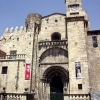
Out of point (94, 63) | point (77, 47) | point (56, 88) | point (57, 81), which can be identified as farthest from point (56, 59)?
point (94, 63)

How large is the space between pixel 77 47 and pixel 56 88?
594cm

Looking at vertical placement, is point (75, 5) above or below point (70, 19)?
above

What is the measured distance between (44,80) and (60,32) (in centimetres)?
723

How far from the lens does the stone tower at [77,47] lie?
61.5 feet

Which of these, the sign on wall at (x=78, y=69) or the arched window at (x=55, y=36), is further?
the arched window at (x=55, y=36)

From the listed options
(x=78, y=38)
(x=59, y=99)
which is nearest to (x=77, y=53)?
(x=78, y=38)

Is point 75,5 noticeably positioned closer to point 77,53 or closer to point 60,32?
point 60,32

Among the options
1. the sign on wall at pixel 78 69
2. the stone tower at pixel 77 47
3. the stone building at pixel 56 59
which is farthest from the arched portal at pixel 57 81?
the sign on wall at pixel 78 69

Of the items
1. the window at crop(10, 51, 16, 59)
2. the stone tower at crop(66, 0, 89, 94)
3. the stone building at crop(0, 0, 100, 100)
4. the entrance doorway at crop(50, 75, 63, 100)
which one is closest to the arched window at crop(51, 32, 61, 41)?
the stone building at crop(0, 0, 100, 100)

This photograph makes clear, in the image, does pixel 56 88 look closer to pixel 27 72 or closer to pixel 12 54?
pixel 27 72

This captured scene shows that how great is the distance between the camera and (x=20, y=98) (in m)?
19.5

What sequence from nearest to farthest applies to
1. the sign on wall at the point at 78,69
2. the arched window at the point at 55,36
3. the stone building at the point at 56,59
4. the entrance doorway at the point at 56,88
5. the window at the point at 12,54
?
the sign on wall at the point at 78,69, the stone building at the point at 56,59, the entrance doorway at the point at 56,88, the window at the point at 12,54, the arched window at the point at 55,36

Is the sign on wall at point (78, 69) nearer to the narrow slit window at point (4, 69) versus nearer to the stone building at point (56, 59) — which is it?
the stone building at point (56, 59)

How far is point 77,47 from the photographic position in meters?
20.4
